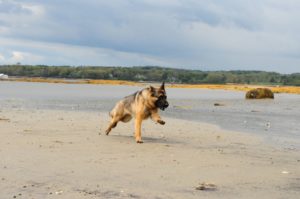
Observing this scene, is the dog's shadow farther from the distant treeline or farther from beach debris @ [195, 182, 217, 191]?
the distant treeline

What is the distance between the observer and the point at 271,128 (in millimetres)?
20812

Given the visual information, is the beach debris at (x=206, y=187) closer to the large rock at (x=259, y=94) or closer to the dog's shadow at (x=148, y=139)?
the dog's shadow at (x=148, y=139)

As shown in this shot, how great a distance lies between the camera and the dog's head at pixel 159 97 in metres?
14.6

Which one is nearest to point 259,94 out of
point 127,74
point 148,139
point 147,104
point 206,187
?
point 148,139

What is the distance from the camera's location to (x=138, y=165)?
10.7m

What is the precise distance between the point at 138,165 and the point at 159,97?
4126 millimetres

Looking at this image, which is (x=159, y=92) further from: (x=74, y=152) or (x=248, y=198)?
(x=248, y=198)

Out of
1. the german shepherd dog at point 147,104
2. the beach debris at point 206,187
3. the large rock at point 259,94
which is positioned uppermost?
the german shepherd dog at point 147,104

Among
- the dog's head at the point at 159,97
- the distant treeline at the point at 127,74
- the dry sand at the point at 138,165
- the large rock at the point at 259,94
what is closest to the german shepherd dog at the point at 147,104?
the dog's head at the point at 159,97

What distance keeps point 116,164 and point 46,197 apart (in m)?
3.00

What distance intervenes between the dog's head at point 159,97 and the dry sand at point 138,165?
3.17 ft

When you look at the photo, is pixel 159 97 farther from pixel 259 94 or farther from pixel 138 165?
pixel 259 94

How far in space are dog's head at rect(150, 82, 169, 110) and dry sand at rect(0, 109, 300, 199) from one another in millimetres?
967

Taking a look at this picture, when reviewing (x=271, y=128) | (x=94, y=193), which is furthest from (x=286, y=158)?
(x=271, y=128)
